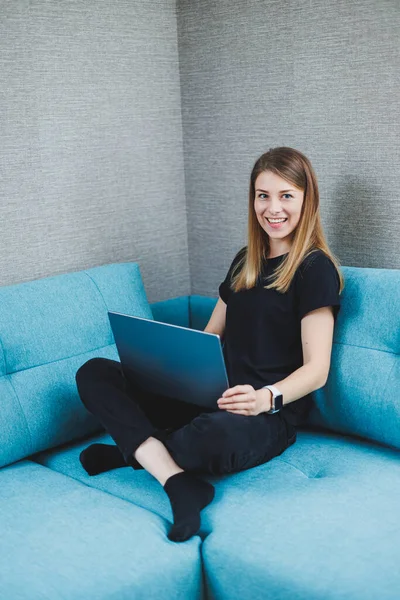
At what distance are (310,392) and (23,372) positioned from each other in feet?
2.61

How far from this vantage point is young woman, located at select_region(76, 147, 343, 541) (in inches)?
70.1

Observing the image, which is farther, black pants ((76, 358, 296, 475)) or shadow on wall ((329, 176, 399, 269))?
shadow on wall ((329, 176, 399, 269))

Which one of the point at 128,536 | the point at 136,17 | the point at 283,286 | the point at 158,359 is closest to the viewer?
the point at 128,536

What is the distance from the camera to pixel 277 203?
201 centimetres

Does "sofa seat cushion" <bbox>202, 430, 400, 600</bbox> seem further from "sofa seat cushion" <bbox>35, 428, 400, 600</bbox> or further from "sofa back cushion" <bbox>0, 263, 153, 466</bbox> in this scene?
"sofa back cushion" <bbox>0, 263, 153, 466</bbox>

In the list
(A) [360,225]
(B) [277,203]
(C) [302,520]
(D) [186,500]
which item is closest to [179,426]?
(D) [186,500]

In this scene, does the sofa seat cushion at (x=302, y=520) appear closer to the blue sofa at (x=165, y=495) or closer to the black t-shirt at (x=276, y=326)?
the blue sofa at (x=165, y=495)

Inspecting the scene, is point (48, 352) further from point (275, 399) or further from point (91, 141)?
point (91, 141)

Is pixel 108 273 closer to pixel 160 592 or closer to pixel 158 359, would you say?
pixel 158 359

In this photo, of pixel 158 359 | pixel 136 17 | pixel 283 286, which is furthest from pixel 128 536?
pixel 136 17

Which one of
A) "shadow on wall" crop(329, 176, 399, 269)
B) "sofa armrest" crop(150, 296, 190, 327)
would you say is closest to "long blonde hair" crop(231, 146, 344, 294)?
"shadow on wall" crop(329, 176, 399, 269)

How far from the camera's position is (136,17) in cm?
265

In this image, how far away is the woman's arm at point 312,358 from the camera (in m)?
1.87

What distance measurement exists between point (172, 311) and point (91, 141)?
666 mm
